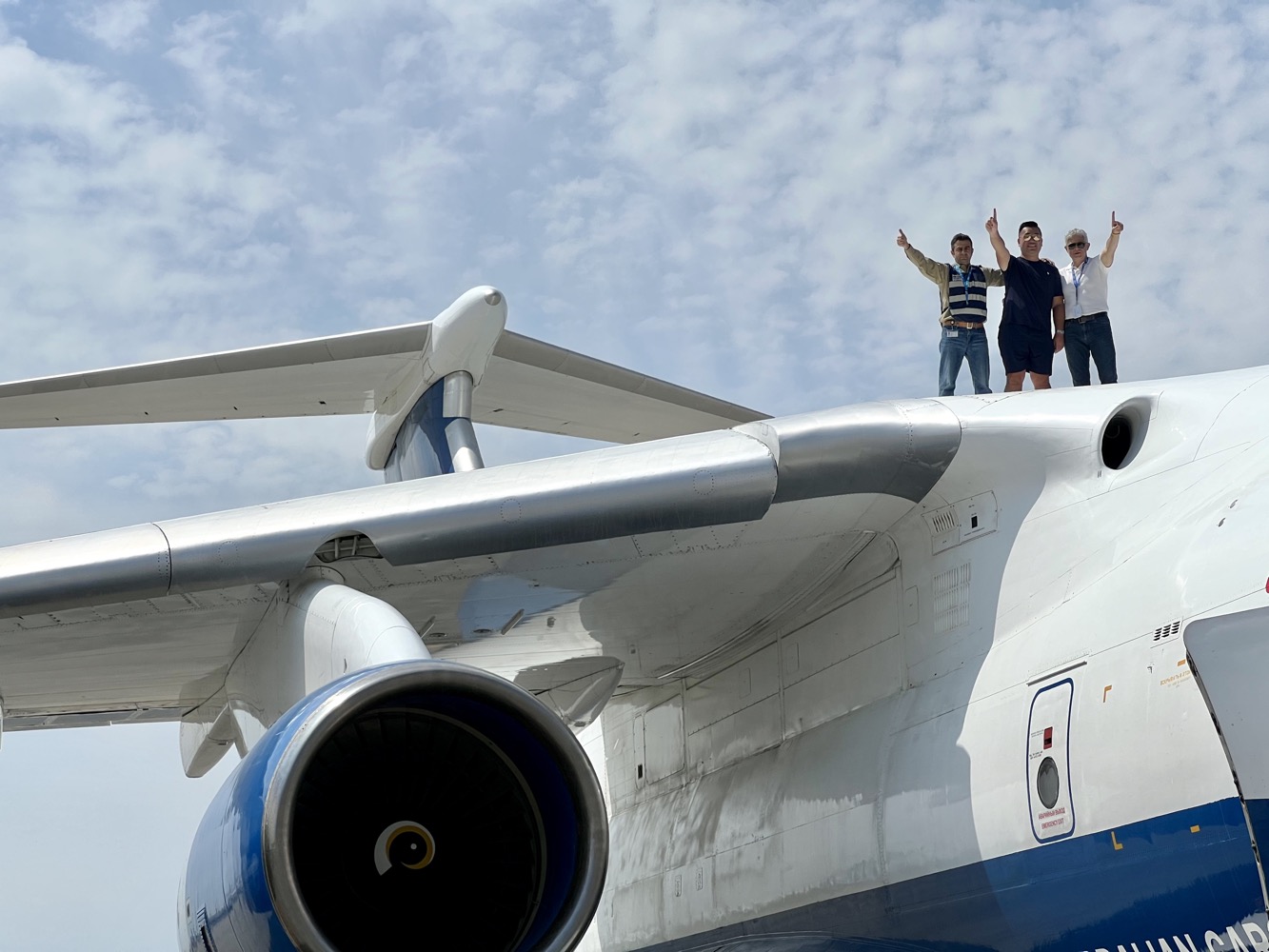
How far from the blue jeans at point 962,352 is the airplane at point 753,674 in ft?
5.19

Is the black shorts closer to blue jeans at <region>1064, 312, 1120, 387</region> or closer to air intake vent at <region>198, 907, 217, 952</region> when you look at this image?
blue jeans at <region>1064, 312, 1120, 387</region>

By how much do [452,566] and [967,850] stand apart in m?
2.10

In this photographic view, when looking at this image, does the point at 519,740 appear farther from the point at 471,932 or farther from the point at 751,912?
the point at 751,912

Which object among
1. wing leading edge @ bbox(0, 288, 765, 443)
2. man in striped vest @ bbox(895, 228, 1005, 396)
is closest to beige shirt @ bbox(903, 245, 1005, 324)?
man in striped vest @ bbox(895, 228, 1005, 396)

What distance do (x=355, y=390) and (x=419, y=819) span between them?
369 cm

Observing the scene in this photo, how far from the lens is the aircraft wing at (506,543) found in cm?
464

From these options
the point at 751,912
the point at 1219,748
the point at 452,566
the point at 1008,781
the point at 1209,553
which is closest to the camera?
the point at 1219,748

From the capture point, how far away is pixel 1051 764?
13.3ft

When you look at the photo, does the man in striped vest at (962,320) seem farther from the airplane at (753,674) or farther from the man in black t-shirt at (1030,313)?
the airplane at (753,674)

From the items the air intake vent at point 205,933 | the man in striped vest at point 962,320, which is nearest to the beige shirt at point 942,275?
the man in striped vest at point 962,320

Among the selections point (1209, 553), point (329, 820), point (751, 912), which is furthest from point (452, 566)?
point (1209, 553)

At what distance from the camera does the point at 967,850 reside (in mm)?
4324

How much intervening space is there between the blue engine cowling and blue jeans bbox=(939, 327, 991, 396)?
3430 mm

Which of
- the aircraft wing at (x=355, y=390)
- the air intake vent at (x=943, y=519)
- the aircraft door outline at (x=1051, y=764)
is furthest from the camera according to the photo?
the aircraft wing at (x=355, y=390)
